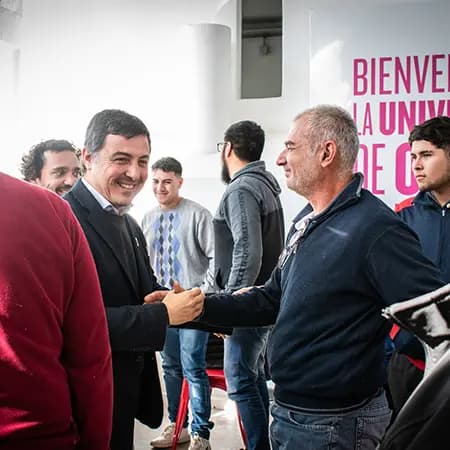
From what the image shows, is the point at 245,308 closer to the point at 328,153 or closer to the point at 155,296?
the point at 155,296

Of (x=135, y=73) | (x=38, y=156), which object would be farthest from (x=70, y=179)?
(x=135, y=73)

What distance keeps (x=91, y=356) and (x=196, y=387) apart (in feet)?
7.97

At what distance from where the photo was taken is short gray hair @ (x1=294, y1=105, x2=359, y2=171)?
1.99 m

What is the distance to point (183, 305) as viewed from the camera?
2.04m

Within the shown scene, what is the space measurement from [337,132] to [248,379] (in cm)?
157

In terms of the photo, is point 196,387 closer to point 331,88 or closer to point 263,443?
point 263,443

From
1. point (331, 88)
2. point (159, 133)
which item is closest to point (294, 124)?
point (331, 88)

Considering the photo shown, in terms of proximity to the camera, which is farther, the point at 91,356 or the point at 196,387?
the point at 196,387

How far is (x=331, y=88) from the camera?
4.65m

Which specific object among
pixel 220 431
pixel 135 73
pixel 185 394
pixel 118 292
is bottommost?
pixel 220 431

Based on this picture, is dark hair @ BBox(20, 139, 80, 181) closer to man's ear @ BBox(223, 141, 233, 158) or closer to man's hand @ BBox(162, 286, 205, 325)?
man's ear @ BBox(223, 141, 233, 158)

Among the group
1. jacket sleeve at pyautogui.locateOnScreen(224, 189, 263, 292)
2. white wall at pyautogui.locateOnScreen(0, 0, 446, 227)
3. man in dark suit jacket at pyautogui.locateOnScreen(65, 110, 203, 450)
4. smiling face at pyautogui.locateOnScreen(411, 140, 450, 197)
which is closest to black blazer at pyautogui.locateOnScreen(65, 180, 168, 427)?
man in dark suit jacket at pyautogui.locateOnScreen(65, 110, 203, 450)

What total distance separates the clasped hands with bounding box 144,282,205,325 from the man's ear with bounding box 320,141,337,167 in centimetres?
57

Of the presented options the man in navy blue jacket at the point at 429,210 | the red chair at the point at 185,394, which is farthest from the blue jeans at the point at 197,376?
the man in navy blue jacket at the point at 429,210
